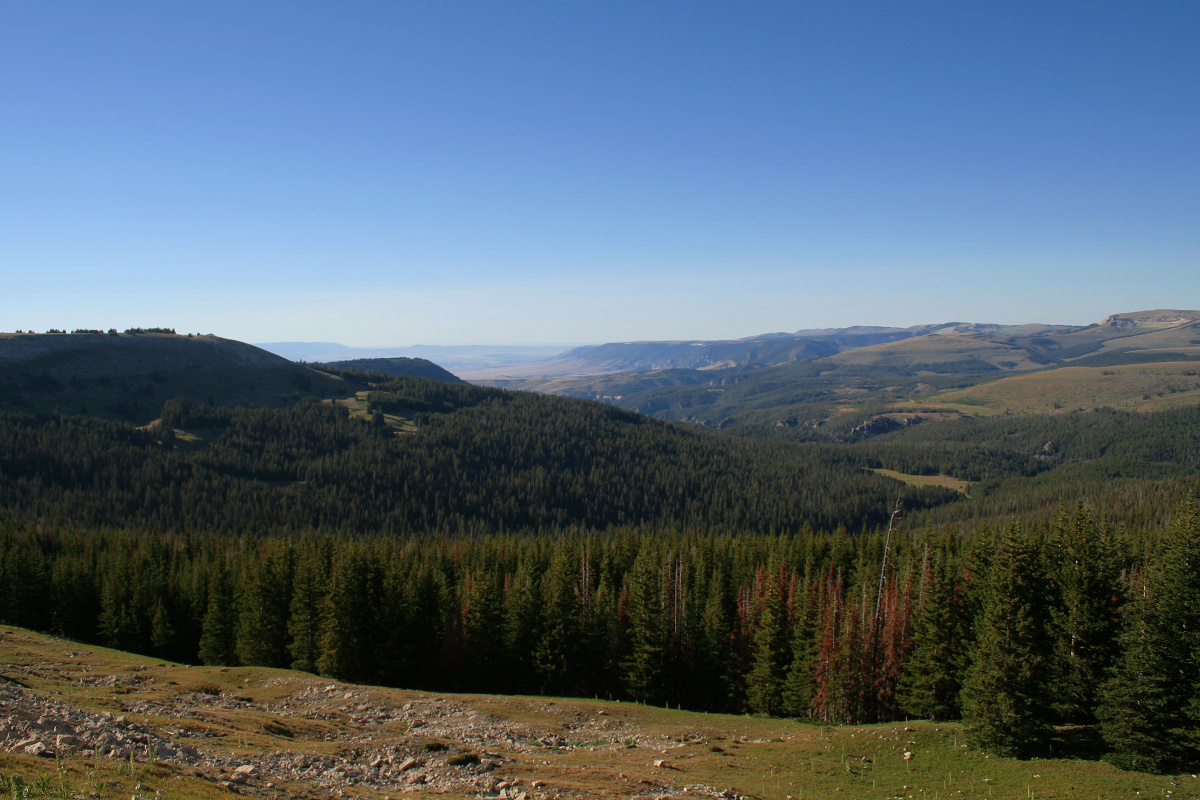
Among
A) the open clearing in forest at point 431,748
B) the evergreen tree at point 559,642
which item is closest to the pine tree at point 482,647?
the evergreen tree at point 559,642

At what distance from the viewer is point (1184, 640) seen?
1438 inches

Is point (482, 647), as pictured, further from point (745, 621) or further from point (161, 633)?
point (161, 633)

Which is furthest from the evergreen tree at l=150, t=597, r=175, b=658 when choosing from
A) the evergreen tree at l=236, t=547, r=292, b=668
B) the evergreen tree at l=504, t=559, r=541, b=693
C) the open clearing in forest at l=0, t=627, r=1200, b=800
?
the evergreen tree at l=504, t=559, r=541, b=693

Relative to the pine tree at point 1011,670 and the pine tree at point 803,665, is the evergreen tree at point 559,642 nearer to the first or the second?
the pine tree at point 803,665

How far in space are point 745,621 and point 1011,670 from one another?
98.8 feet

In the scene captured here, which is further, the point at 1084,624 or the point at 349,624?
Answer: the point at 349,624

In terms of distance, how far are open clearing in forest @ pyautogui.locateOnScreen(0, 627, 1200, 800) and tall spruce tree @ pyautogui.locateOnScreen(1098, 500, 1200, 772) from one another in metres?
1.79

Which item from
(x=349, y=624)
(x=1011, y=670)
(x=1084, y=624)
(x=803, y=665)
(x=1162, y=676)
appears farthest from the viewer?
(x=349, y=624)

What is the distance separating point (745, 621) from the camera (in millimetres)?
67438

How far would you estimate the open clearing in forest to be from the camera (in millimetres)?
24906

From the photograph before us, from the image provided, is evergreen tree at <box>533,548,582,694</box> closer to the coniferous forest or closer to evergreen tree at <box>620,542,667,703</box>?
the coniferous forest

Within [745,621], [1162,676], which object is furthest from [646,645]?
[1162,676]

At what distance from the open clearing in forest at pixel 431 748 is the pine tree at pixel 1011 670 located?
1.58 meters

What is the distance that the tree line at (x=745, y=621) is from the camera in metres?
39.0
